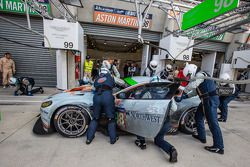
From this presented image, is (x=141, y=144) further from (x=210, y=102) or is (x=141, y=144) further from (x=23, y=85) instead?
(x=23, y=85)

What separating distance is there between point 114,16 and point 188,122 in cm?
619

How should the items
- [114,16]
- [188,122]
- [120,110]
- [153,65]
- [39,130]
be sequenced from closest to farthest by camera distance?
1. [120,110]
2. [39,130]
3. [188,122]
4. [153,65]
5. [114,16]

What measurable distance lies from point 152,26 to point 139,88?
606cm

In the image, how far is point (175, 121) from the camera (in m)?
2.63

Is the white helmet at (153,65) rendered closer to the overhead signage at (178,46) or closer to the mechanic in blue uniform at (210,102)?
the mechanic in blue uniform at (210,102)

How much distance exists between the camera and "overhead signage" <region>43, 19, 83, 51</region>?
4633mm

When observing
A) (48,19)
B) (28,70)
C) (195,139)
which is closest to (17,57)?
(28,70)

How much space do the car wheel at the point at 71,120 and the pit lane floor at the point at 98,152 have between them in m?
0.13

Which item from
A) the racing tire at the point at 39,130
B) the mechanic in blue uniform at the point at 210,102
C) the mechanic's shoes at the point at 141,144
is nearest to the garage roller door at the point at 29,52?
the racing tire at the point at 39,130

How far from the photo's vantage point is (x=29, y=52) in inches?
250

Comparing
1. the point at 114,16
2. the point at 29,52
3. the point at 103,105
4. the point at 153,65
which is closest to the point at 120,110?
the point at 103,105

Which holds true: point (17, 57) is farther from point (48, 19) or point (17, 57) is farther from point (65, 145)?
point (65, 145)

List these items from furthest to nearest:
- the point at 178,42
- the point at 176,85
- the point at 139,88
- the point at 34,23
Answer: the point at 34,23, the point at 178,42, the point at 139,88, the point at 176,85

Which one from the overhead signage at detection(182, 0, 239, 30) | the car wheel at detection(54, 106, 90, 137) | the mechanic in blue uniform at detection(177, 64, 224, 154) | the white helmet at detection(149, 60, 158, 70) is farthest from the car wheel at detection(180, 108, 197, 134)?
the overhead signage at detection(182, 0, 239, 30)
